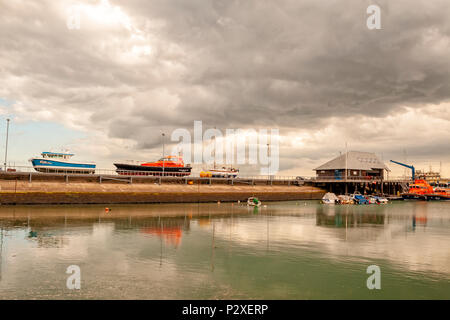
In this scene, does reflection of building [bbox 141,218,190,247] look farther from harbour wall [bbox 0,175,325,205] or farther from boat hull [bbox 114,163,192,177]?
boat hull [bbox 114,163,192,177]

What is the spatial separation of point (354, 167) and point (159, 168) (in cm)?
6595

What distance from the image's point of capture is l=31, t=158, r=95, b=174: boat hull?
80625mm

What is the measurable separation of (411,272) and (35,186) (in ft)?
222

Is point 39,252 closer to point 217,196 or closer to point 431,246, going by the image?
point 431,246

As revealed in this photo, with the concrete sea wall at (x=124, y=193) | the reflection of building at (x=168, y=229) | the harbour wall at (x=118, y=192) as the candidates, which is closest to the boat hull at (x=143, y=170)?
the harbour wall at (x=118, y=192)

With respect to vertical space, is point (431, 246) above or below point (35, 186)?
below

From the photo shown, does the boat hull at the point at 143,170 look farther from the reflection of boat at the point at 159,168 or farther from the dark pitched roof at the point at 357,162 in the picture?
the dark pitched roof at the point at 357,162

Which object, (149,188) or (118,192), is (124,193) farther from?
(149,188)

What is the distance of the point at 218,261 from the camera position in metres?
21.2

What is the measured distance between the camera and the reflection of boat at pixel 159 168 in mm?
93000

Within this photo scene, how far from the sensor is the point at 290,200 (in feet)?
299

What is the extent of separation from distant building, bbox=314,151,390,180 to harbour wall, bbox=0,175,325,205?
68.5ft

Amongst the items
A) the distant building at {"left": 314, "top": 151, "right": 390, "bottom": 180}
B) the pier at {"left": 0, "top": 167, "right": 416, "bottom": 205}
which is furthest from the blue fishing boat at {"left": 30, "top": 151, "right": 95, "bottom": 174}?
the distant building at {"left": 314, "top": 151, "right": 390, "bottom": 180}
